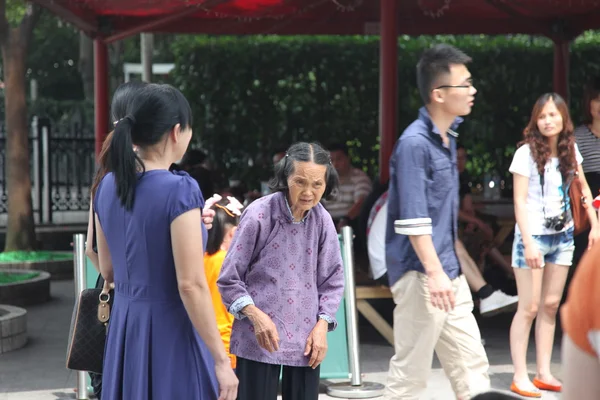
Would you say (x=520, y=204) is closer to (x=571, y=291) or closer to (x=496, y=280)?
(x=496, y=280)

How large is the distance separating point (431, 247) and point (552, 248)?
1.81m

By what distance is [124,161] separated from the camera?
10.3 ft

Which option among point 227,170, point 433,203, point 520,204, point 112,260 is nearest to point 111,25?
point 227,170

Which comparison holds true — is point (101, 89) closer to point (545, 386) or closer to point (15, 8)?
point (15, 8)

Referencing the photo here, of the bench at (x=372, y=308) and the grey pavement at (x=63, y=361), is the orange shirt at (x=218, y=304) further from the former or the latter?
the bench at (x=372, y=308)

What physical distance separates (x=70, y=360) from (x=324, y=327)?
973mm

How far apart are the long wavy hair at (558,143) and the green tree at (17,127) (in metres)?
6.89

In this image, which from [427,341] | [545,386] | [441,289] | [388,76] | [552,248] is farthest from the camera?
[388,76]

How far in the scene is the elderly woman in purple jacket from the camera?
12.7ft

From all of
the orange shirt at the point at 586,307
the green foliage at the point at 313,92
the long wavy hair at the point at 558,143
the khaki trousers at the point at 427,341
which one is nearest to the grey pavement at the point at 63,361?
the long wavy hair at the point at 558,143

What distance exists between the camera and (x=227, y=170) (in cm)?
1313

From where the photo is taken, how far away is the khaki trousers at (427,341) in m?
4.35

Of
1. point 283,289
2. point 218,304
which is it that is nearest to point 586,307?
point 283,289

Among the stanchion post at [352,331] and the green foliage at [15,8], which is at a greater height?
the green foliage at [15,8]
